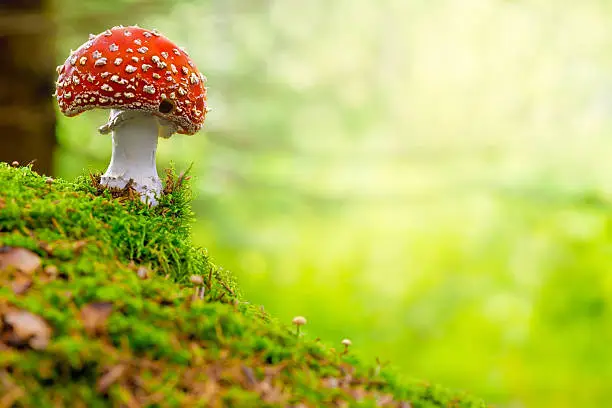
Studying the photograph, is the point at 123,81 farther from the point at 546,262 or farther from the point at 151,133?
the point at 546,262

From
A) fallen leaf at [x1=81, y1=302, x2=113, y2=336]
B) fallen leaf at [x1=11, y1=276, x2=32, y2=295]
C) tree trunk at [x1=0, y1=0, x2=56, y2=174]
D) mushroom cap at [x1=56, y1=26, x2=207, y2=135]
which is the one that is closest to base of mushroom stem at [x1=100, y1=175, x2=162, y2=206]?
mushroom cap at [x1=56, y1=26, x2=207, y2=135]

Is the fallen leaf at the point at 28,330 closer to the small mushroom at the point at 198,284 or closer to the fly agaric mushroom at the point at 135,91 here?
the small mushroom at the point at 198,284

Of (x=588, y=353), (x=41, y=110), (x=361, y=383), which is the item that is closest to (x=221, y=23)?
(x=41, y=110)

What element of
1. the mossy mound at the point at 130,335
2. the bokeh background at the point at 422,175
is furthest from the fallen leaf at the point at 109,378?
the bokeh background at the point at 422,175

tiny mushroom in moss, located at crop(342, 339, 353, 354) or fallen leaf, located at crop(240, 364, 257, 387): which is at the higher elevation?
tiny mushroom in moss, located at crop(342, 339, 353, 354)

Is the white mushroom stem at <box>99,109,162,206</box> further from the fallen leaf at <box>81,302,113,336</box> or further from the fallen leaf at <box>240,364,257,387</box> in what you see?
the fallen leaf at <box>240,364,257,387</box>

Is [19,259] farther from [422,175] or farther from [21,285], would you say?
[422,175]

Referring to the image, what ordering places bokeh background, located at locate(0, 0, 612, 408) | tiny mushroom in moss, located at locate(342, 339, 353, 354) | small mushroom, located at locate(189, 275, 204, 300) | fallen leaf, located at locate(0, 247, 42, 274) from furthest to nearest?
bokeh background, located at locate(0, 0, 612, 408) → small mushroom, located at locate(189, 275, 204, 300) → tiny mushroom in moss, located at locate(342, 339, 353, 354) → fallen leaf, located at locate(0, 247, 42, 274)
